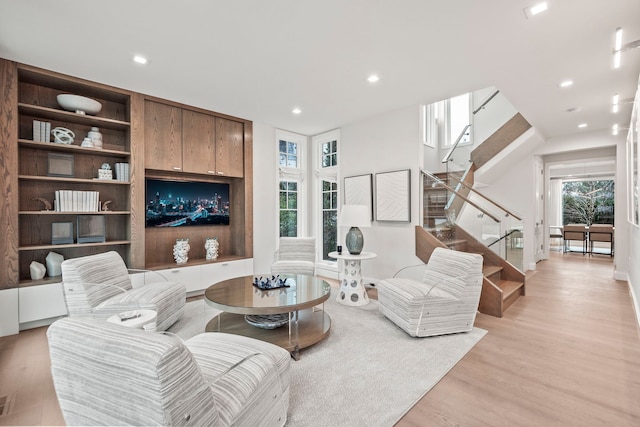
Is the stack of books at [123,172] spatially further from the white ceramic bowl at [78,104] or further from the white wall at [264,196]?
the white wall at [264,196]

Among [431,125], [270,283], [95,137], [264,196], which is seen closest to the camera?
[270,283]

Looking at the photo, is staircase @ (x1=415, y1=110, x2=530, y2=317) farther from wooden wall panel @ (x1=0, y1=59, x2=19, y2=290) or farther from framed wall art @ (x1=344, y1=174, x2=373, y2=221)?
wooden wall panel @ (x1=0, y1=59, x2=19, y2=290)

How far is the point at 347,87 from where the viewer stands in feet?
12.3

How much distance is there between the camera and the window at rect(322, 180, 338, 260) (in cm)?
586

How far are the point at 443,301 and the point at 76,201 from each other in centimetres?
438

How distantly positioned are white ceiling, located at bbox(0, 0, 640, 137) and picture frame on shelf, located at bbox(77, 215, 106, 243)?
1730 millimetres

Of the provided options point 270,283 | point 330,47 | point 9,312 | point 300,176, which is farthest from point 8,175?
point 300,176

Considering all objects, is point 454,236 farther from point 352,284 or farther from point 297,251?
point 297,251

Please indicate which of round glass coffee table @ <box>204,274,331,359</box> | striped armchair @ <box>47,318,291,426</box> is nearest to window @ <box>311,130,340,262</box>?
round glass coffee table @ <box>204,274,331,359</box>

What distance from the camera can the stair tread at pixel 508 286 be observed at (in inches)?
155

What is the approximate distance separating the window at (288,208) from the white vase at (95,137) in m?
2.92

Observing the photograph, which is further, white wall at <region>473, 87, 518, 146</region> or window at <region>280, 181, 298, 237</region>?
white wall at <region>473, 87, 518, 146</region>

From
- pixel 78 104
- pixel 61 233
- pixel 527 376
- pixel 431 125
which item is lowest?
pixel 527 376

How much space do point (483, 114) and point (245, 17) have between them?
5.82m
